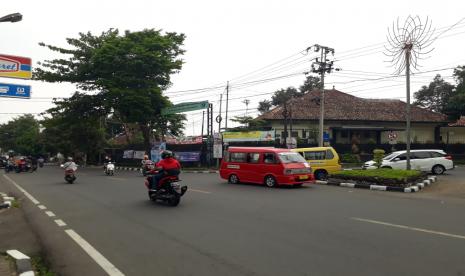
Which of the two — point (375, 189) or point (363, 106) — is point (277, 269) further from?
point (363, 106)

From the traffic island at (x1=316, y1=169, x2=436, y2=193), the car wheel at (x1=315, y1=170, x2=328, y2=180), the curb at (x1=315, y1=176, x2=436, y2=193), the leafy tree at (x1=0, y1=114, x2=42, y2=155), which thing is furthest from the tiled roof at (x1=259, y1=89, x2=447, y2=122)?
Answer: the leafy tree at (x1=0, y1=114, x2=42, y2=155)

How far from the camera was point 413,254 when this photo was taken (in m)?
6.21

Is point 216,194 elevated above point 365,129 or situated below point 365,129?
below

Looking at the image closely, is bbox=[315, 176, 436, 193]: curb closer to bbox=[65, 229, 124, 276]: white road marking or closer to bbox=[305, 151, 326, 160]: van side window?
bbox=[305, 151, 326, 160]: van side window

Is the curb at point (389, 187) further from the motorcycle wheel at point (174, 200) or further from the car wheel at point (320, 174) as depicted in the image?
the motorcycle wheel at point (174, 200)

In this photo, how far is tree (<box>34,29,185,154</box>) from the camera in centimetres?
3431

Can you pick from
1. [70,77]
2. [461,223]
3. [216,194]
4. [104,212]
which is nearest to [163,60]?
[70,77]

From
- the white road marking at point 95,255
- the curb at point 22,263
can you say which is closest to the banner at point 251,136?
the white road marking at point 95,255

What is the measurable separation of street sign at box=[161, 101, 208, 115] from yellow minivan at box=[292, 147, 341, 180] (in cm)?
1177

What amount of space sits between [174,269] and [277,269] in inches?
53.6

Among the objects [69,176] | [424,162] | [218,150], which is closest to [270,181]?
[69,176]

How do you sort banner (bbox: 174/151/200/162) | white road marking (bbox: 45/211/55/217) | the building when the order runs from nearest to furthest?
white road marking (bbox: 45/211/55/217), banner (bbox: 174/151/200/162), the building

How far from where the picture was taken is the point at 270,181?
57.5ft

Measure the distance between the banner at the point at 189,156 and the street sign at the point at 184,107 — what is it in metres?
3.63
